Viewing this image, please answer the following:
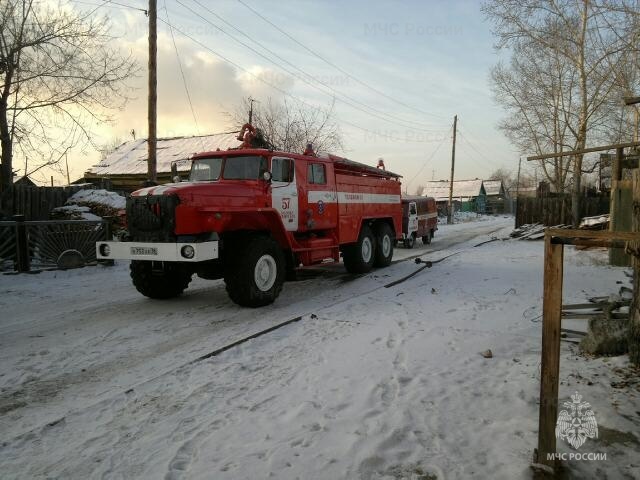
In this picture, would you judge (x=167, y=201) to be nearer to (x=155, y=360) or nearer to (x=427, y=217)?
(x=155, y=360)

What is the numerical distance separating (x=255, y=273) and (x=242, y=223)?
2.79ft

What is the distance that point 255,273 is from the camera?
7027 millimetres

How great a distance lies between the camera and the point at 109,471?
2.70 m

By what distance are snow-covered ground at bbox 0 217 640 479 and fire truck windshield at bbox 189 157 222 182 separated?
2.29 metres

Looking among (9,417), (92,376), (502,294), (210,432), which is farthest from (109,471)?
(502,294)

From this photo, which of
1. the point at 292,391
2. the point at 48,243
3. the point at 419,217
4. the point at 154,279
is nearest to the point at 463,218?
the point at 419,217

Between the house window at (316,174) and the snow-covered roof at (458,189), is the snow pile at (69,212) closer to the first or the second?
the house window at (316,174)

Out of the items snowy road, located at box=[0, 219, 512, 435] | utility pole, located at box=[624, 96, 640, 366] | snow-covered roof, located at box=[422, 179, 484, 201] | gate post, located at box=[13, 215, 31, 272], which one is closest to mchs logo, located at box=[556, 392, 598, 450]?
utility pole, located at box=[624, 96, 640, 366]

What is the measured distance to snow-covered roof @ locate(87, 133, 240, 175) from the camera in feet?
84.9

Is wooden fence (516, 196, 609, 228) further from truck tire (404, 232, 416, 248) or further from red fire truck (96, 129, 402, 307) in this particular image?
red fire truck (96, 129, 402, 307)

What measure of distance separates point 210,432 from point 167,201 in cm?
410

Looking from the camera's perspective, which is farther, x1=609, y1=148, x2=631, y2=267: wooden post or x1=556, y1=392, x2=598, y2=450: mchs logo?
x1=609, y1=148, x2=631, y2=267: wooden post

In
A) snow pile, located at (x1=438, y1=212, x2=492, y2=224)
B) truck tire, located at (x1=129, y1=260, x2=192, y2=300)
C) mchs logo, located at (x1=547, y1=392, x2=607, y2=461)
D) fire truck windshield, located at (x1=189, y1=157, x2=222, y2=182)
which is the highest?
fire truck windshield, located at (x1=189, y1=157, x2=222, y2=182)

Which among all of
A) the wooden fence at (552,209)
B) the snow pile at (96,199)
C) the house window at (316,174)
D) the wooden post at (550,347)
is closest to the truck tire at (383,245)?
the house window at (316,174)
